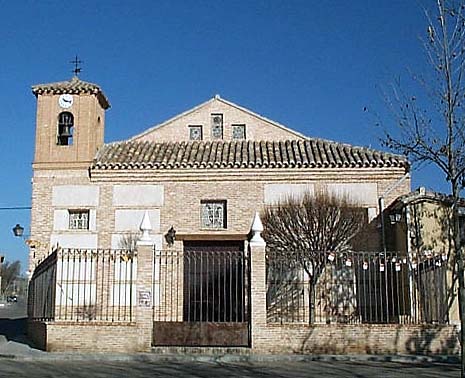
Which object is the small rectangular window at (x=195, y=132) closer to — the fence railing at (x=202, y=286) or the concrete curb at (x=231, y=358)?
the fence railing at (x=202, y=286)

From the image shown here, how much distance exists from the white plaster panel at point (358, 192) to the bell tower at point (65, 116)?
27.5 feet

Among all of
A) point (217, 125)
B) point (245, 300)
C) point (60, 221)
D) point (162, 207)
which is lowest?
point (245, 300)

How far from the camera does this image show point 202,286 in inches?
731

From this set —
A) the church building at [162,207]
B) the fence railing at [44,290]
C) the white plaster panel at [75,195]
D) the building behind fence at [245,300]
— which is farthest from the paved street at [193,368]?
the white plaster panel at [75,195]

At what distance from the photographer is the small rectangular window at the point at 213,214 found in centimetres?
2228

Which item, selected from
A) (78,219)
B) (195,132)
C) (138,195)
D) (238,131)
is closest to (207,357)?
(138,195)

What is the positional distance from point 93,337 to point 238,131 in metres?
13.0

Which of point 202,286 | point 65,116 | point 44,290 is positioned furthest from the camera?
point 65,116

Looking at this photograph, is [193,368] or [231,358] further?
[231,358]

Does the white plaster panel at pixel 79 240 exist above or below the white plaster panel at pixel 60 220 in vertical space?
below

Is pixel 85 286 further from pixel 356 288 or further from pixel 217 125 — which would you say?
pixel 217 125

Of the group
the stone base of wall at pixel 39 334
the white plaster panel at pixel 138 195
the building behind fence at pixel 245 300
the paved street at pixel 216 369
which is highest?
the white plaster panel at pixel 138 195

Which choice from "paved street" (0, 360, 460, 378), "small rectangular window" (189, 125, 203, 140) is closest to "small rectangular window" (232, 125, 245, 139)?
"small rectangular window" (189, 125, 203, 140)

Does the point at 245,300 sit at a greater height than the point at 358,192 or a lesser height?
lesser
